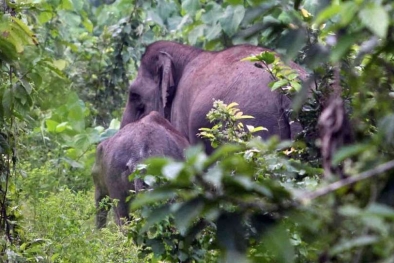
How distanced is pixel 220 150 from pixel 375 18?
13.8 inches

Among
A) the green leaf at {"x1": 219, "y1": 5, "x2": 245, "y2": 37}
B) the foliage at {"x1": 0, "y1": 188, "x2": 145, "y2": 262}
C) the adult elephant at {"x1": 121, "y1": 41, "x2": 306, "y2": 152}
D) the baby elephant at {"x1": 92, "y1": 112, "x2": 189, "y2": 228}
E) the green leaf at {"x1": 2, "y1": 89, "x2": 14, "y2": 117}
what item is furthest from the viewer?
the green leaf at {"x1": 219, "y1": 5, "x2": 245, "y2": 37}

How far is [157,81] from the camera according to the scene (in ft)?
26.2

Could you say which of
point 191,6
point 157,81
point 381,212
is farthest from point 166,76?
point 381,212

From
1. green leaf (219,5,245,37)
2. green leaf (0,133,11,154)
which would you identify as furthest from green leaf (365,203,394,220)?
green leaf (219,5,245,37)

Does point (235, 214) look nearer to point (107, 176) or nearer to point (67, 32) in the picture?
point (107, 176)

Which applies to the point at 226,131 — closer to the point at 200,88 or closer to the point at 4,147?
the point at 4,147

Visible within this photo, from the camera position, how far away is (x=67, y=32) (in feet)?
30.1

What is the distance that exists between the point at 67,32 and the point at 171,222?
5.99m

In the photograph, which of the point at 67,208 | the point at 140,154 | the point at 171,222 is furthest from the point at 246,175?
the point at 140,154

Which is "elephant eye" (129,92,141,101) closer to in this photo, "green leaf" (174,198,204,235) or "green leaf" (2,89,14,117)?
"green leaf" (2,89,14,117)

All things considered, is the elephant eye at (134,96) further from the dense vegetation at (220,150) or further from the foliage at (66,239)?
the foliage at (66,239)

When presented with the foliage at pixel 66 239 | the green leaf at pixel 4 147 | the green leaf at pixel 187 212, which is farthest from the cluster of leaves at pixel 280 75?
the green leaf at pixel 187 212

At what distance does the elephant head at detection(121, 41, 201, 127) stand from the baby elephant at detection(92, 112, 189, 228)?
153cm

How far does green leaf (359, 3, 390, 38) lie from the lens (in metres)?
1.49
